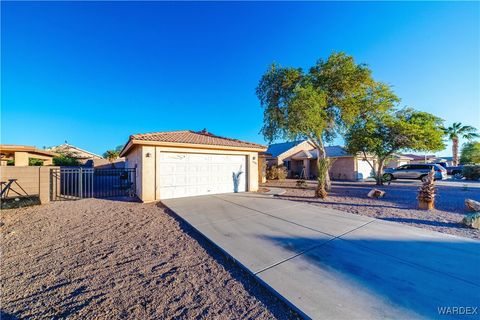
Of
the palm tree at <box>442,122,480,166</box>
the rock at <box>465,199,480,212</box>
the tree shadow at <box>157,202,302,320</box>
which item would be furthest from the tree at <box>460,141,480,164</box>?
the tree shadow at <box>157,202,302,320</box>

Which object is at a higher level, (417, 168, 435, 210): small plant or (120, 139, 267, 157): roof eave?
(120, 139, 267, 157): roof eave

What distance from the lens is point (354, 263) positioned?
139 inches

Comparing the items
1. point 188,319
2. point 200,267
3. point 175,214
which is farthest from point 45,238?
point 188,319

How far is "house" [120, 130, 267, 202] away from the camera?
29.1 feet

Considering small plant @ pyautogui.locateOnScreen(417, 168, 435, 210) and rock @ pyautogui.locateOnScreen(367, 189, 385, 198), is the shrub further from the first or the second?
small plant @ pyautogui.locateOnScreen(417, 168, 435, 210)

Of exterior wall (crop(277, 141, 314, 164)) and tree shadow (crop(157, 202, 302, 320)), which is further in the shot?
exterior wall (crop(277, 141, 314, 164))

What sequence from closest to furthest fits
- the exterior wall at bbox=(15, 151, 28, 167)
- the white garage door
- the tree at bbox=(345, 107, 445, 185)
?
the white garage door
the exterior wall at bbox=(15, 151, 28, 167)
the tree at bbox=(345, 107, 445, 185)

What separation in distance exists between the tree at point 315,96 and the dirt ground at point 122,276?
9638 mm

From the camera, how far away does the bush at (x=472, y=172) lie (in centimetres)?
1944

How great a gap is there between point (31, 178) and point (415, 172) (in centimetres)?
2868

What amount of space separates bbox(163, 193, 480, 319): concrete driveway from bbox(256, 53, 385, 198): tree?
7.33 m

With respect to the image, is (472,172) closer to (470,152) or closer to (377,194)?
(377,194)

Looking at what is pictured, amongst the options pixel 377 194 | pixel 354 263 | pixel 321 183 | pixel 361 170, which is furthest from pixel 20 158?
pixel 361 170

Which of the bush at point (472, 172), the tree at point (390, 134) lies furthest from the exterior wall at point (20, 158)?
the bush at point (472, 172)
